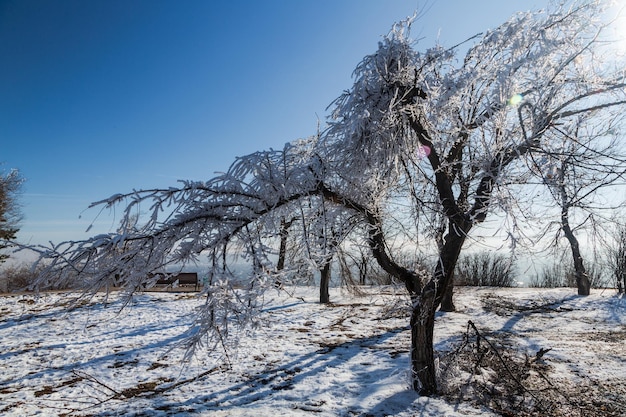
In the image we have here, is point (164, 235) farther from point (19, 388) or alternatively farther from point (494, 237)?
point (19, 388)

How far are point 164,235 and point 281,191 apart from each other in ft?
4.17

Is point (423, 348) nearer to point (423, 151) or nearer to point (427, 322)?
point (427, 322)

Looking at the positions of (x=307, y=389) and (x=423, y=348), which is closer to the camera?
(x=423, y=348)

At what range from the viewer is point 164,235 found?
3.54 meters

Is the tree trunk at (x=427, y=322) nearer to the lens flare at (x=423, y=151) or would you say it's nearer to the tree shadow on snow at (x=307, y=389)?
the tree shadow on snow at (x=307, y=389)

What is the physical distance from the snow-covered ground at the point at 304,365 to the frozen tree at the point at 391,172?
0.52 m

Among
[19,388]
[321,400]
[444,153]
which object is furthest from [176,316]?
[444,153]

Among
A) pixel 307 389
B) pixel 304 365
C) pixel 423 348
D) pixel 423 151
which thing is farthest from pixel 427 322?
pixel 304 365

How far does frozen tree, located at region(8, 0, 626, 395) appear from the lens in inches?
138

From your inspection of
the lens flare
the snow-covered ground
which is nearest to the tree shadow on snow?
the snow-covered ground

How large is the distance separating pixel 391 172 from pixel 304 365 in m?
4.17

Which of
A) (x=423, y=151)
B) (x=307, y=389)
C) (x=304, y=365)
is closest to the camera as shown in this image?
(x=423, y=151)

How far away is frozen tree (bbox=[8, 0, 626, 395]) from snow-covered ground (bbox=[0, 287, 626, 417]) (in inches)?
20.5

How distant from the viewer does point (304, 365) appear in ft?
22.6
